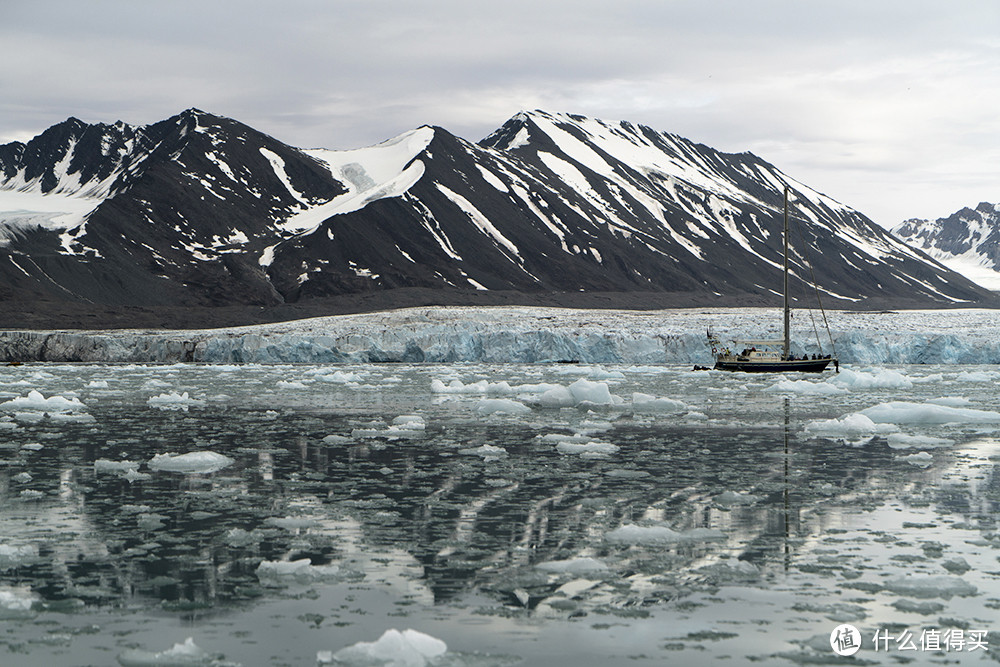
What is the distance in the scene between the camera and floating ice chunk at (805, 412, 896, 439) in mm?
20281

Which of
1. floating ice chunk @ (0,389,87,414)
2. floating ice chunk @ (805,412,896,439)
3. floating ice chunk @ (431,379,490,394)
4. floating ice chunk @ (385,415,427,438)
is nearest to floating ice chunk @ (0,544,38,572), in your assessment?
floating ice chunk @ (385,415,427,438)

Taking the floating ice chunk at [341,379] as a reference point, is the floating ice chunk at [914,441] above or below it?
above

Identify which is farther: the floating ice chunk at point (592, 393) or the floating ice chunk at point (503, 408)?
the floating ice chunk at point (592, 393)

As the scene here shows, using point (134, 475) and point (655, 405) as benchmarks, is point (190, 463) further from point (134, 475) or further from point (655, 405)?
point (655, 405)

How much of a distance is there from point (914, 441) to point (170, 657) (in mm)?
15657

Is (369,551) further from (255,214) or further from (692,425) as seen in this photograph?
(255,214)

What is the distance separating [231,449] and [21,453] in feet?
11.8

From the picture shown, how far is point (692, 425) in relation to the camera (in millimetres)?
22422

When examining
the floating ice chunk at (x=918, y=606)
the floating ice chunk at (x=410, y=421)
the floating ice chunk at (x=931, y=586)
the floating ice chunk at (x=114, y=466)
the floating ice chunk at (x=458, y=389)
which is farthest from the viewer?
the floating ice chunk at (x=458, y=389)

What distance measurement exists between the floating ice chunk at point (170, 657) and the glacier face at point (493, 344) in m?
55.7

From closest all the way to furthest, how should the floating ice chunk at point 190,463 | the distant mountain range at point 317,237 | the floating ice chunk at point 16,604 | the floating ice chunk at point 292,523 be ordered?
the floating ice chunk at point 16,604, the floating ice chunk at point 292,523, the floating ice chunk at point 190,463, the distant mountain range at point 317,237

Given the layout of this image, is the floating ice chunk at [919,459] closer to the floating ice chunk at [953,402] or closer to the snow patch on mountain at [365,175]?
the floating ice chunk at [953,402]

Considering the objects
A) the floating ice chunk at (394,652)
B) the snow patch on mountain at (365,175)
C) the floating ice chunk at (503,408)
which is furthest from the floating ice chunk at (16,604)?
the snow patch on mountain at (365,175)

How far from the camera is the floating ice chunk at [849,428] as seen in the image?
20281 mm
